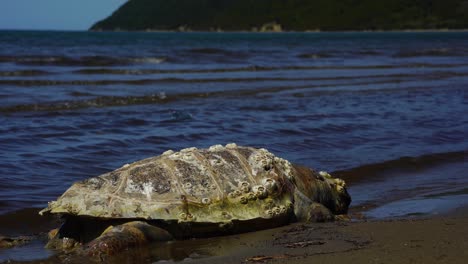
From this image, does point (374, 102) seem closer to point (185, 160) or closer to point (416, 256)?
point (185, 160)

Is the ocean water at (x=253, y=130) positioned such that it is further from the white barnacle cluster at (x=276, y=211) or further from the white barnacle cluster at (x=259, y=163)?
the white barnacle cluster at (x=259, y=163)

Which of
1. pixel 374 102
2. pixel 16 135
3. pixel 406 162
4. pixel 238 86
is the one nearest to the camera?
pixel 406 162

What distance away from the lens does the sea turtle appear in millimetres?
5891

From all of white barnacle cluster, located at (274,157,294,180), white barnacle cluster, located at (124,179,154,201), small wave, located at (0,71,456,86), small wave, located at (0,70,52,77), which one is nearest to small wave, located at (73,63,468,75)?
small wave, located at (0,70,52,77)

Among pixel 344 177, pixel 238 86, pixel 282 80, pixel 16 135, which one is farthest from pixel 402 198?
pixel 282 80

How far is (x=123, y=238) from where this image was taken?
5723 mm

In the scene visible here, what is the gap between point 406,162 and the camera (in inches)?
387

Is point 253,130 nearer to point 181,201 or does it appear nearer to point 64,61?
point 181,201

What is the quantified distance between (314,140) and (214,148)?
466 cm

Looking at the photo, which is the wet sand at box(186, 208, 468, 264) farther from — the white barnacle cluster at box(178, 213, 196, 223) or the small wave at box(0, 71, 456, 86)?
the small wave at box(0, 71, 456, 86)

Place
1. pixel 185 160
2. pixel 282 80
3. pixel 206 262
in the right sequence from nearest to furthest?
1. pixel 206 262
2. pixel 185 160
3. pixel 282 80

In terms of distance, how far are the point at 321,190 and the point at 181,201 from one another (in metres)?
1.68

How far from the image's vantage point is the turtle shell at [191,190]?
19.5 ft

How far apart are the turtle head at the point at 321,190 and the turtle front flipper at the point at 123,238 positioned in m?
1.49
